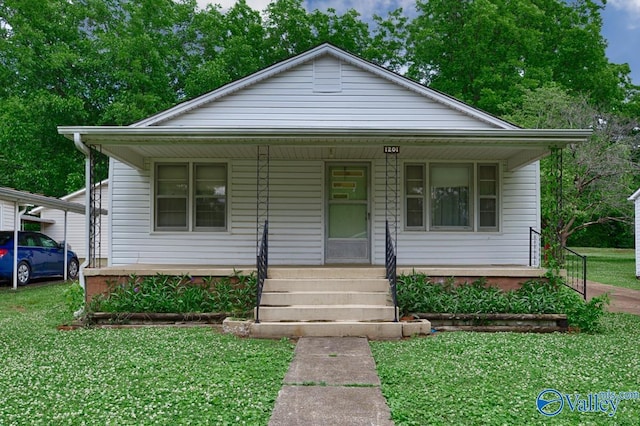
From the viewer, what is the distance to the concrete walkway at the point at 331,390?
3.42 metres

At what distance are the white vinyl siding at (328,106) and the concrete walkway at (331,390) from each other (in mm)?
5369

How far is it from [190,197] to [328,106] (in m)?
3.53

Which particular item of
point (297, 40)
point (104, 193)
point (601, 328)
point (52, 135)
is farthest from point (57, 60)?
point (601, 328)

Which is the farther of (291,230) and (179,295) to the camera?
(291,230)

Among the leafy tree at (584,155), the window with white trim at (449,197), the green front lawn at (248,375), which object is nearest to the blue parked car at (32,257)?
the green front lawn at (248,375)

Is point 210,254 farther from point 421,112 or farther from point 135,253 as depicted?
point 421,112

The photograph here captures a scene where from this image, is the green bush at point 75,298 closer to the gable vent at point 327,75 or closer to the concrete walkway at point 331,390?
the concrete walkway at point 331,390

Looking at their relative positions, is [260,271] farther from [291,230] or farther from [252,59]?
[252,59]

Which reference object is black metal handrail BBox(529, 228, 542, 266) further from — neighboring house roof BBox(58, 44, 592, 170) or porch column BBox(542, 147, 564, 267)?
neighboring house roof BBox(58, 44, 592, 170)

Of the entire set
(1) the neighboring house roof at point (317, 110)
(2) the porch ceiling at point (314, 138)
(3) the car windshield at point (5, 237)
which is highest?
(1) the neighboring house roof at point (317, 110)

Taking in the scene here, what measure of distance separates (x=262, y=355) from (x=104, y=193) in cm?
1484

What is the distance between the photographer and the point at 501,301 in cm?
681

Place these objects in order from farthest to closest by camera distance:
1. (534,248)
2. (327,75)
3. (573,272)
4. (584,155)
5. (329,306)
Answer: (584,155), (573,272), (327,75), (534,248), (329,306)

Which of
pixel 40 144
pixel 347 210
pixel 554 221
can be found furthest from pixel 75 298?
pixel 40 144
